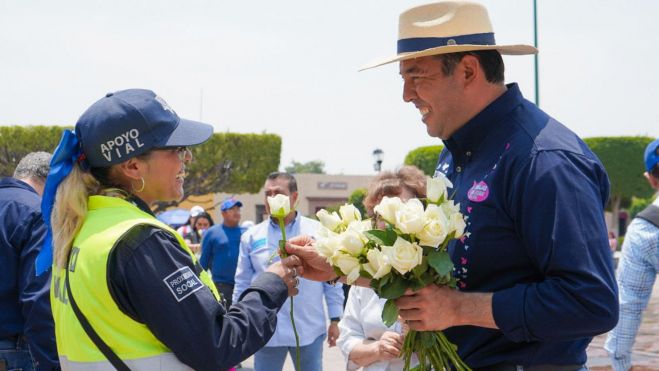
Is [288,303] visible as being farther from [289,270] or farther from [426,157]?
[426,157]

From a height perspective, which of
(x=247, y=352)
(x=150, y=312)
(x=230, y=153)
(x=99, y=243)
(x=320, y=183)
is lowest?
(x=320, y=183)

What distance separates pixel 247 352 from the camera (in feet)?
9.04

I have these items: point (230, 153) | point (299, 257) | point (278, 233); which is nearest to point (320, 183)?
point (230, 153)

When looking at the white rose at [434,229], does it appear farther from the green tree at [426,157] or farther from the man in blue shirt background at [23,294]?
the green tree at [426,157]

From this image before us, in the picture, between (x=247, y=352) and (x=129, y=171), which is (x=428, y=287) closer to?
(x=247, y=352)

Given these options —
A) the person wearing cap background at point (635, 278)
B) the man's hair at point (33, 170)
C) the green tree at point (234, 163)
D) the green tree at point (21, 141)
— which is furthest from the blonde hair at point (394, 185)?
the green tree at point (234, 163)

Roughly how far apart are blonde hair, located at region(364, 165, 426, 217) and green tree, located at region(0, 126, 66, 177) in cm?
3704

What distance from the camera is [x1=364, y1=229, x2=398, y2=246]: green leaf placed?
244 cm

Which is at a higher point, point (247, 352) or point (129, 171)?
point (129, 171)

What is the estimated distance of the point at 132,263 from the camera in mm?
2518

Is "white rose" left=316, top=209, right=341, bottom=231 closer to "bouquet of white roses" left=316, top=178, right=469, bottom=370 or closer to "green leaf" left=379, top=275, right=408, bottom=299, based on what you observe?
"bouquet of white roses" left=316, top=178, right=469, bottom=370

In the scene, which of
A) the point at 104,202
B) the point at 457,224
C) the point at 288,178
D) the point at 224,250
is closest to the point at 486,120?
the point at 457,224

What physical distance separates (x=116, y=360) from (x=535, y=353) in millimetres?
1423

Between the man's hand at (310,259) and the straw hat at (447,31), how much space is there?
0.87 meters
